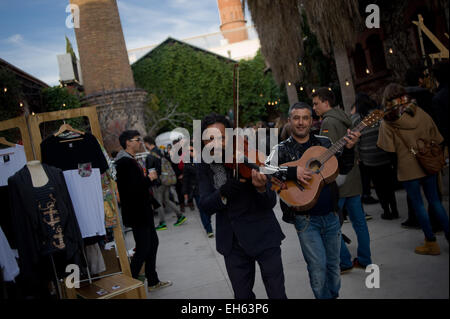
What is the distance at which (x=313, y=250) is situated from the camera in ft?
8.31

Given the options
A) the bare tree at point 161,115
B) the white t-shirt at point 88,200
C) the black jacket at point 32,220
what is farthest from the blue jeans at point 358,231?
the bare tree at point 161,115

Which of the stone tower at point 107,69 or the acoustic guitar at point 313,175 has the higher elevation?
the stone tower at point 107,69

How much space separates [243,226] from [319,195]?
0.62 metres

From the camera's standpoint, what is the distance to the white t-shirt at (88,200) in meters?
3.39

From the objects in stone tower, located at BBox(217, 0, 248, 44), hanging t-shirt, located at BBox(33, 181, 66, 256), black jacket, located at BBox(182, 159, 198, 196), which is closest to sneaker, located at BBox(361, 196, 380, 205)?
black jacket, located at BBox(182, 159, 198, 196)

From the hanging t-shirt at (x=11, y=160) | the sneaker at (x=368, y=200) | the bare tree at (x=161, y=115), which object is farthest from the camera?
the bare tree at (x=161, y=115)

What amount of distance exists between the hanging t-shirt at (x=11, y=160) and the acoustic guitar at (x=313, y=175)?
276 centimetres

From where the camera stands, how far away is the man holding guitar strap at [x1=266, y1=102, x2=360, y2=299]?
8.34 ft

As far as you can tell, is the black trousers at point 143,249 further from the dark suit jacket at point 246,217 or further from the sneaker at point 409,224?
the sneaker at point 409,224

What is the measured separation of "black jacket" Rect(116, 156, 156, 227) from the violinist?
1919 millimetres

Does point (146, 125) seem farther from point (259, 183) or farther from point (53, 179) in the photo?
point (259, 183)

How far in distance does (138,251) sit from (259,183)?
2.60 meters

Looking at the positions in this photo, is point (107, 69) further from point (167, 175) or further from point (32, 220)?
point (32, 220)
